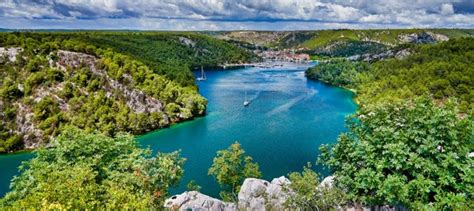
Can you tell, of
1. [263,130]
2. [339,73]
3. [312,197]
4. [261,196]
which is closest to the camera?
[312,197]

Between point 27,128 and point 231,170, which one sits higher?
point 231,170

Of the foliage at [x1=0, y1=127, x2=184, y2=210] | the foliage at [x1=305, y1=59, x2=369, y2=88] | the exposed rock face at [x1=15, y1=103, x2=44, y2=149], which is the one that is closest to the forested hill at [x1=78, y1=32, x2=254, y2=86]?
the foliage at [x1=305, y1=59, x2=369, y2=88]

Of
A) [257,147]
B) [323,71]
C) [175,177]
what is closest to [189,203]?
[175,177]

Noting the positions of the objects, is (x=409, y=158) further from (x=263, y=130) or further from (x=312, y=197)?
(x=263, y=130)

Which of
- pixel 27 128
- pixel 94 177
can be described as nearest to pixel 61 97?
pixel 27 128

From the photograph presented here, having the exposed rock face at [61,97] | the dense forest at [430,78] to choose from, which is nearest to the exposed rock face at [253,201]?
the exposed rock face at [61,97]

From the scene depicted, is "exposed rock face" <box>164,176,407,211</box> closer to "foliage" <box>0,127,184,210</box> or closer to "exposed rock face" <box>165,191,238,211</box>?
"exposed rock face" <box>165,191,238,211</box>

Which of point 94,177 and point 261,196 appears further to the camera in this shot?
point 261,196

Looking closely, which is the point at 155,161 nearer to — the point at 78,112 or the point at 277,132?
the point at 277,132
